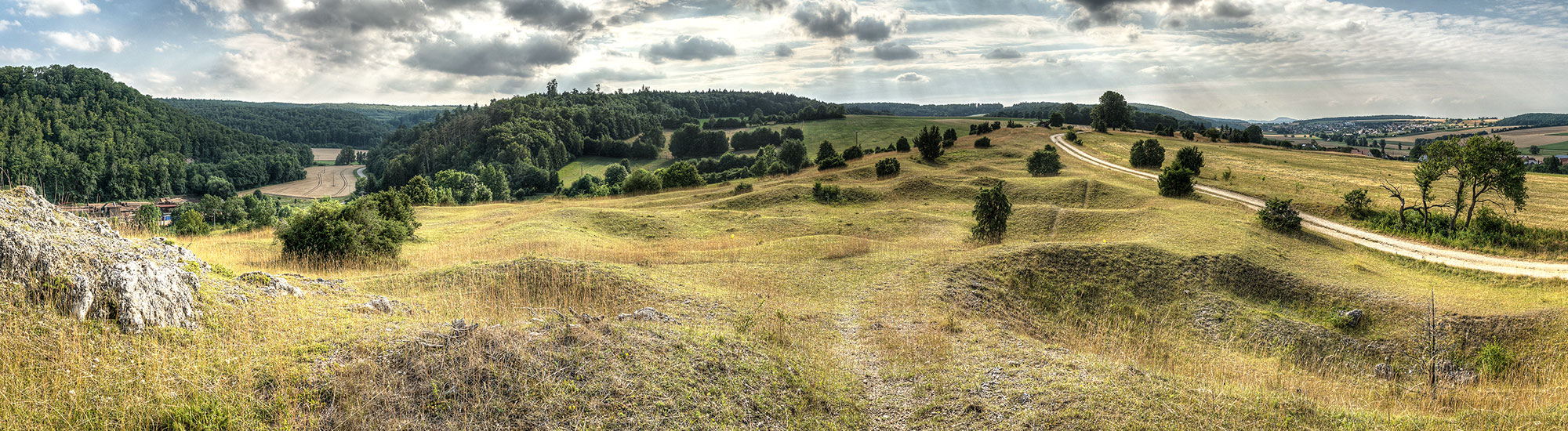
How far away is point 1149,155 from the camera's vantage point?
208 feet

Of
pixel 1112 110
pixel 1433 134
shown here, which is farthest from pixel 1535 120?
pixel 1112 110

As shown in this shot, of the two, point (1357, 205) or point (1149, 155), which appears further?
point (1149, 155)

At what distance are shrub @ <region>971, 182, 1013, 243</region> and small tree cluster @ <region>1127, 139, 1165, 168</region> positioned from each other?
40.9 m

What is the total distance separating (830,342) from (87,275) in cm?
1182

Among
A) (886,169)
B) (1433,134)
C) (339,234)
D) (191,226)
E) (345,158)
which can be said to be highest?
(1433,134)

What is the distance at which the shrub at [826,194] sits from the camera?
168ft

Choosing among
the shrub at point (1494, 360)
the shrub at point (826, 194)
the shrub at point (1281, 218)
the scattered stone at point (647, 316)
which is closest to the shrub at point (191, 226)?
the scattered stone at point (647, 316)

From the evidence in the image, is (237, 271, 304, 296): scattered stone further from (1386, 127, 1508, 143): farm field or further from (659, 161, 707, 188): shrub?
(1386, 127, 1508, 143): farm field

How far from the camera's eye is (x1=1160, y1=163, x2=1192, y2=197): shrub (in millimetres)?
44031

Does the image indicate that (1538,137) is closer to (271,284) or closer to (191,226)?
(271,284)

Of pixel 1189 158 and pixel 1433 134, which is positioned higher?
pixel 1433 134

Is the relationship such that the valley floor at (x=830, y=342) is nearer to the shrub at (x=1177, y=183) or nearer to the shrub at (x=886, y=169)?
the shrub at (x=1177, y=183)

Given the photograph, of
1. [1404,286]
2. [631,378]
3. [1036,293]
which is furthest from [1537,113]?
[631,378]

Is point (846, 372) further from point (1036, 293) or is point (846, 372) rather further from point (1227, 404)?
point (1036, 293)
